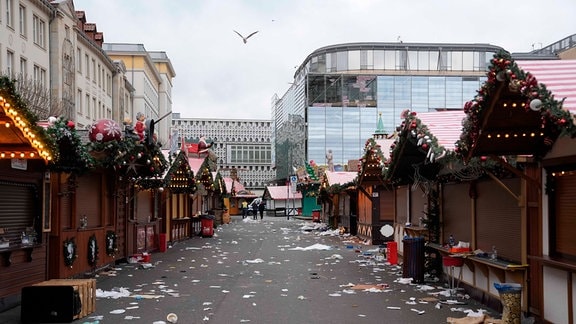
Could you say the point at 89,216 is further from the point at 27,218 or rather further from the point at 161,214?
the point at 161,214

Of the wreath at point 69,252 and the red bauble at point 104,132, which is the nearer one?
the wreath at point 69,252

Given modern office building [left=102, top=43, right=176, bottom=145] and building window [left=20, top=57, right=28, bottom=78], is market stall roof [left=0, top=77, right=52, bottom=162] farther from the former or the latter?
→ modern office building [left=102, top=43, right=176, bottom=145]

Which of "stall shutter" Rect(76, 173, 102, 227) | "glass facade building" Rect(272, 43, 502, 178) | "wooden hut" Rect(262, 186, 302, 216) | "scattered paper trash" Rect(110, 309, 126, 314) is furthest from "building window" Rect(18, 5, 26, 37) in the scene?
"glass facade building" Rect(272, 43, 502, 178)

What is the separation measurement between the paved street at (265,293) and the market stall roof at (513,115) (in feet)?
10.3

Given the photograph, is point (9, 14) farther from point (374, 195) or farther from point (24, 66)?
point (374, 195)

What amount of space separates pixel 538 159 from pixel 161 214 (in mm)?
20341

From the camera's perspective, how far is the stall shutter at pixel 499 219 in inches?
440

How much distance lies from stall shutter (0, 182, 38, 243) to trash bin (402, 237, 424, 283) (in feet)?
27.9

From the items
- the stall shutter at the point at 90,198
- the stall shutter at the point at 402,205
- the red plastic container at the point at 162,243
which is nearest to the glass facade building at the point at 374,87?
the red plastic container at the point at 162,243

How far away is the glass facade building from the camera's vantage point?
99938 millimetres

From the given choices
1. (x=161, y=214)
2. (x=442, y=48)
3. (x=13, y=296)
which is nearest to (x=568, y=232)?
(x=13, y=296)

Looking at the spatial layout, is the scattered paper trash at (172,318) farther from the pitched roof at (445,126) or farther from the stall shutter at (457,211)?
the stall shutter at (457,211)

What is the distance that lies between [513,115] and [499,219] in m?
3.91

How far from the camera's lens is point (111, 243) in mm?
18656
